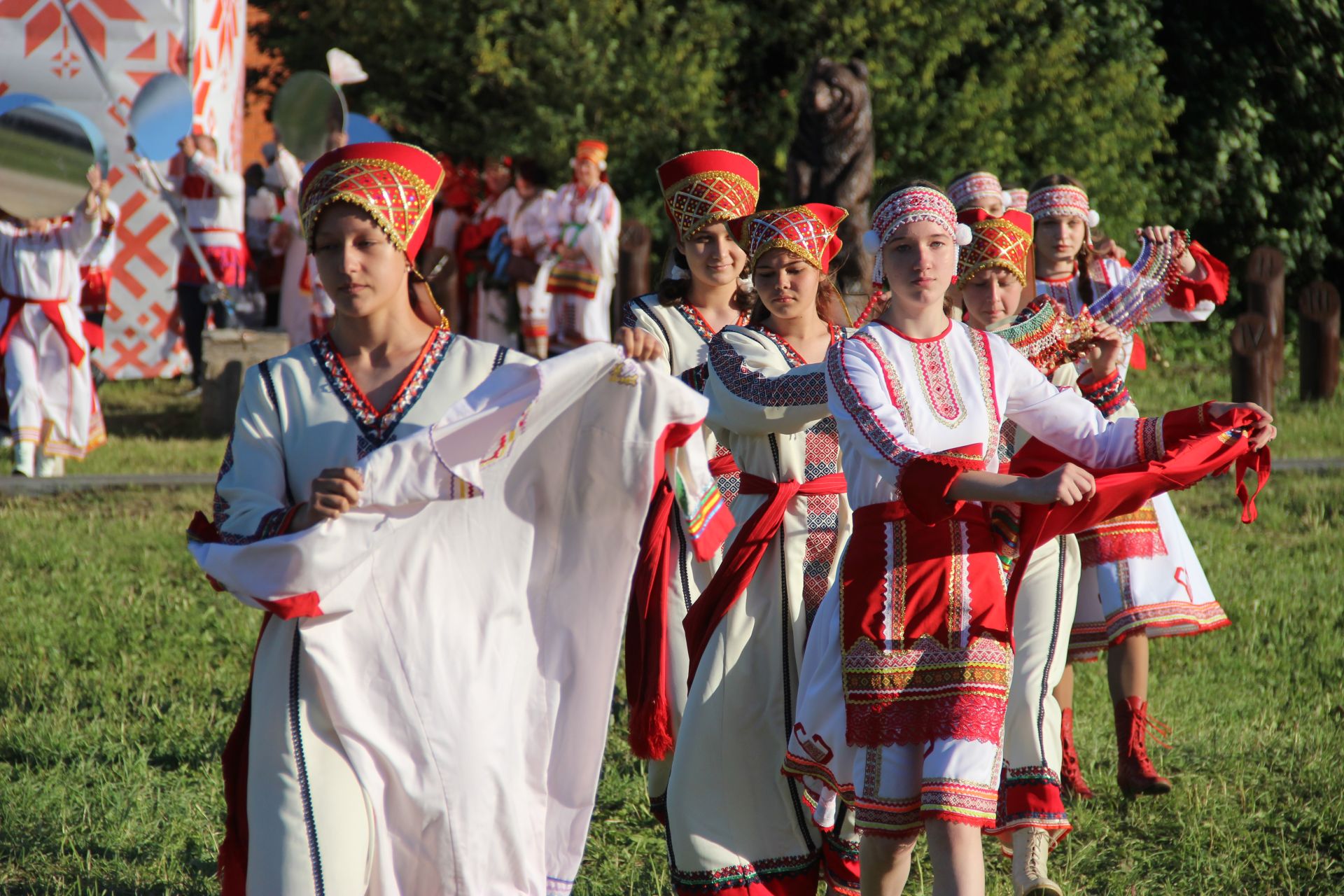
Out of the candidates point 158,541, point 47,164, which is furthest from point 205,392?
point 158,541

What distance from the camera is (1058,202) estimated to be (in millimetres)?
5156

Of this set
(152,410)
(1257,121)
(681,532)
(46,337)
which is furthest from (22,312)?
(1257,121)

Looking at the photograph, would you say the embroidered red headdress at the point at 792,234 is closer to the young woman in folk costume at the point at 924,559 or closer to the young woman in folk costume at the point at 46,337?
the young woman in folk costume at the point at 924,559

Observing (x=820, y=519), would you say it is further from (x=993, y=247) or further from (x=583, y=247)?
(x=583, y=247)

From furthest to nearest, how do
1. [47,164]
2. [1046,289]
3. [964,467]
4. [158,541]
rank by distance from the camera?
[47,164] → [158,541] → [1046,289] → [964,467]

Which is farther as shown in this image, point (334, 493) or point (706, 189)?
point (706, 189)

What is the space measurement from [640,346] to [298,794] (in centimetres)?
107

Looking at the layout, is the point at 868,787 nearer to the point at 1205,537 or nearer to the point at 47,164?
the point at 1205,537

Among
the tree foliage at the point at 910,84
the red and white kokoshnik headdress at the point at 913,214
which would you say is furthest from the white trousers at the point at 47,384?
the red and white kokoshnik headdress at the point at 913,214

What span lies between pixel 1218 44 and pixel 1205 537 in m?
12.0

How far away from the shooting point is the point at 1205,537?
8227 millimetres

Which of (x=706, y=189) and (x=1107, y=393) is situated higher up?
(x=706, y=189)

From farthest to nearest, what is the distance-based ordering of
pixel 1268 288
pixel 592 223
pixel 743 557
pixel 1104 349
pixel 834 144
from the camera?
pixel 592 223 → pixel 834 144 → pixel 1268 288 → pixel 1104 349 → pixel 743 557

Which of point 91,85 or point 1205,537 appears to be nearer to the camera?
point 1205,537
